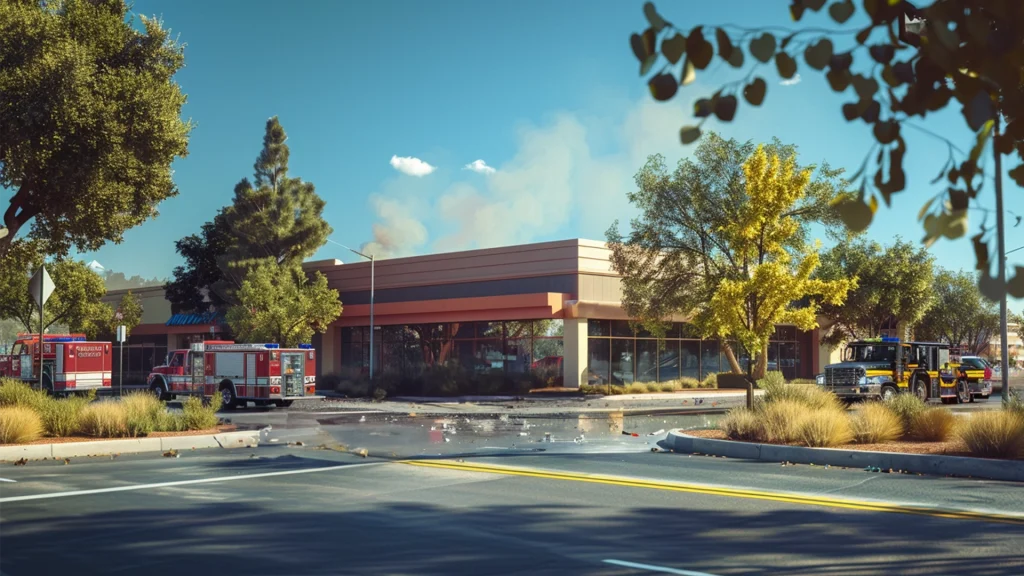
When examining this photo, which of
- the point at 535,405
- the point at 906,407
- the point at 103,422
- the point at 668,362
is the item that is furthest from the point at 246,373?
the point at 668,362

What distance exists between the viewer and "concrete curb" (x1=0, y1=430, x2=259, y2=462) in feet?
53.4

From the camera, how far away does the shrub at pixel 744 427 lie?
55.3 feet

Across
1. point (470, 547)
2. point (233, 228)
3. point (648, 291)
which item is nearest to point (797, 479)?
point (470, 547)

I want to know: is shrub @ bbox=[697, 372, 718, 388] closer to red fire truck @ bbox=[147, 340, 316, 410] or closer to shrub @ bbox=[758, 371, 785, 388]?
red fire truck @ bbox=[147, 340, 316, 410]

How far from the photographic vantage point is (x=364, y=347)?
52.5 metres

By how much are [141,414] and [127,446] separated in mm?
1950

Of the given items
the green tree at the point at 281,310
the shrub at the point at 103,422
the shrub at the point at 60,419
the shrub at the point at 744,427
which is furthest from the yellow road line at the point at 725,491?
the green tree at the point at 281,310

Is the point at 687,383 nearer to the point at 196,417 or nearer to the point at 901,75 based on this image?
the point at 196,417

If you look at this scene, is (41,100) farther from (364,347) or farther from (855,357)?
(364,347)

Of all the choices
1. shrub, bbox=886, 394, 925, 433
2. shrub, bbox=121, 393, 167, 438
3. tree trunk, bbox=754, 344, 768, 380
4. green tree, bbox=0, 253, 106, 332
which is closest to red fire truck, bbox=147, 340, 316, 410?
shrub, bbox=121, 393, 167, 438

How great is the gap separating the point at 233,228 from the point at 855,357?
3567 cm

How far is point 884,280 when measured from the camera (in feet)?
166

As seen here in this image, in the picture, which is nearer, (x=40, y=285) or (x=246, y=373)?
(x=40, y=285)

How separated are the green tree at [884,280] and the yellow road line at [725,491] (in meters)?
39.1
